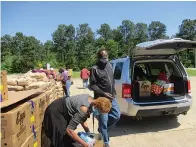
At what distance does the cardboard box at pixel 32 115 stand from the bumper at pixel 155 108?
261 centimetres

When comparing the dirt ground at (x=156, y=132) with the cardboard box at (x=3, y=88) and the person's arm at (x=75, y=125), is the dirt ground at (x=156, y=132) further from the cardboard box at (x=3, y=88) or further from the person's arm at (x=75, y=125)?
the cardboard box at (x=3, y=88)

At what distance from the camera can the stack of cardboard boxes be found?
3.02m

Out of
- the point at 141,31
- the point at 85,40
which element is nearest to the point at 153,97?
the point at 85,40

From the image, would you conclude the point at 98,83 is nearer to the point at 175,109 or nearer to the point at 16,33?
the point at 175,109

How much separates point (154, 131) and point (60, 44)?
9599 centimetres

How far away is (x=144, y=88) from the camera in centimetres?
687

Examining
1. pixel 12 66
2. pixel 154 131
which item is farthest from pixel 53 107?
pixel 12 66

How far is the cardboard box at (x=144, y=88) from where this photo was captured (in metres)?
6.78

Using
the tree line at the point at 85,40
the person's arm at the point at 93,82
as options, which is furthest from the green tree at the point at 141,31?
the person's arm at the point at 93,82

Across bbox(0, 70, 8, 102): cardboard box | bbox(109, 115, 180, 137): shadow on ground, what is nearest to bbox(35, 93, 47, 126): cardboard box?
bbox(0, 70, 8, 102): cardboard box

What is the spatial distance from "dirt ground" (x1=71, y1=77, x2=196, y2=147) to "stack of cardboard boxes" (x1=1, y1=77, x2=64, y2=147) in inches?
78.6

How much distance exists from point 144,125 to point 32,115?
3.85 meters

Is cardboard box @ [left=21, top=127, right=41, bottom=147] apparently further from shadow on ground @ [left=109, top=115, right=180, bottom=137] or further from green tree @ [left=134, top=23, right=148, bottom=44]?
green tree @ [left=134, top=23, right=148, bottom=44]

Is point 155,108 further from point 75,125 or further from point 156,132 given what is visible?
point 75,125
